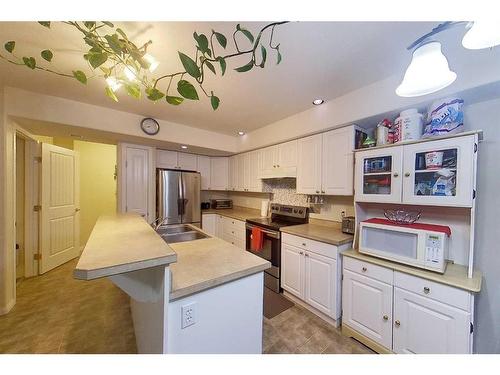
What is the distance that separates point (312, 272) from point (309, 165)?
127cm

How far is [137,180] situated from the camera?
3.03 metres

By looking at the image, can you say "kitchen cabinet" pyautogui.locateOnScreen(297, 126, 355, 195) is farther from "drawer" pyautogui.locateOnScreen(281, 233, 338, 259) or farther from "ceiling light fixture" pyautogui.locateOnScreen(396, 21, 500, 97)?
"ceiling light fixture" pyautogui.locateOnScreen(396, 21, 500, 97)

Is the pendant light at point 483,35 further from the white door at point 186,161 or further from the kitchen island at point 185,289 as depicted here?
the white door at point 186,161

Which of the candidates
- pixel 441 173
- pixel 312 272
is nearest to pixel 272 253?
pixel 312 272

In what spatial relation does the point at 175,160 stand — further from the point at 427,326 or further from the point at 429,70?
the point at 427,326

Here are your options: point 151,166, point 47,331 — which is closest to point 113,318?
point 47,331

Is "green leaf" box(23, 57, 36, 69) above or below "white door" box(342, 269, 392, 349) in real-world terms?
above

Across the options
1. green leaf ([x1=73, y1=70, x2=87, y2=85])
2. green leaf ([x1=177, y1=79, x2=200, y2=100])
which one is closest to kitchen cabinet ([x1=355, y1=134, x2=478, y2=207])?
green leaf ([x1=177, y1=79, x2=200, y2=100])

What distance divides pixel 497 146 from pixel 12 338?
417 centimetres

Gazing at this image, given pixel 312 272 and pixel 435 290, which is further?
pixel 312 272

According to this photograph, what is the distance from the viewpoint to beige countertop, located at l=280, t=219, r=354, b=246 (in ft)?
6.25

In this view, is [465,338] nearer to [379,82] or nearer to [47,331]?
[379,82]
